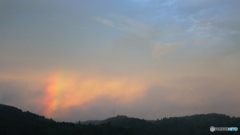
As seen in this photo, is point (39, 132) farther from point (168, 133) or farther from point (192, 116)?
point (192, 116)

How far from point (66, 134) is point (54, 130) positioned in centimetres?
477

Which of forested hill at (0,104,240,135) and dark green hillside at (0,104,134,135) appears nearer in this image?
dark green hillside at (0,104,134,135)

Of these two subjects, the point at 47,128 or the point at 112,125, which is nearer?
the point at 47,128

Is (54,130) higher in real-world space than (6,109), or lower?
lower

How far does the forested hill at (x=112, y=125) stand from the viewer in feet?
274

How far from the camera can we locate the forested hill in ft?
274

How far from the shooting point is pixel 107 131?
314 feet

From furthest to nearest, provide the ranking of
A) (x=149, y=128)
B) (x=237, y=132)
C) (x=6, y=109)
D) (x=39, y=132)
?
(x=149, y=128) < (x=6, y=109) < (x=237, y=132) < (x=39, y=132)

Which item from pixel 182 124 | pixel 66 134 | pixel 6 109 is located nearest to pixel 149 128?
pixel 182 124

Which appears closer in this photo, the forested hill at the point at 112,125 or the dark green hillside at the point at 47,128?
the dark green hillside at the point at 47,128

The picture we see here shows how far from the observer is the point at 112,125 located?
125375 mm

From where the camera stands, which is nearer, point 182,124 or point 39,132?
point 39,132

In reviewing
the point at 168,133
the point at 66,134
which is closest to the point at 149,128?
the point at 168,133

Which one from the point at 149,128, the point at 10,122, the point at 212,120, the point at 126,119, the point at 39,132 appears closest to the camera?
the point at 39,132
